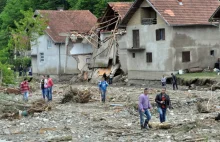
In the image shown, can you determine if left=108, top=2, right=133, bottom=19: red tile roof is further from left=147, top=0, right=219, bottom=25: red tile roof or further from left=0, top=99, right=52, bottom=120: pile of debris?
left=0, top=99, right=52, bottom=120: pile of debris

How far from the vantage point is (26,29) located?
61.1m

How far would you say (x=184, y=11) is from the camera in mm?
49938

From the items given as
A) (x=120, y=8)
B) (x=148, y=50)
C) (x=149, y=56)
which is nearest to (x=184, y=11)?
(x=148, y=50)

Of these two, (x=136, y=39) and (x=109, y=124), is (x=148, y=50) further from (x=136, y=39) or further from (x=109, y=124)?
(x=109, y=124)

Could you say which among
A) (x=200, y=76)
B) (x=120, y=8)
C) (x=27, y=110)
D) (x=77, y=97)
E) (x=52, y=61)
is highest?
(x=120, y=8)

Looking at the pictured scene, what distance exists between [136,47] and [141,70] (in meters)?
2.01

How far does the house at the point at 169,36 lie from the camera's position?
48.8 metres

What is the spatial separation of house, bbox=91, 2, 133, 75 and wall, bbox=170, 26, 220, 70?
7.93 metres

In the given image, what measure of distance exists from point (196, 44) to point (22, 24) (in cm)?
2317

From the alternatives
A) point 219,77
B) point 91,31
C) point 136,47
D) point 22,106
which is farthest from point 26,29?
point 22,106

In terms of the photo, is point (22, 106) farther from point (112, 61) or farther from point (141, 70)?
point (112, 61)

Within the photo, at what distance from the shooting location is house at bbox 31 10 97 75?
62.1 meters

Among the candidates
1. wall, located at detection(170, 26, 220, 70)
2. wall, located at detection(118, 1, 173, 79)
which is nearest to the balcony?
wall, located at detection(118, 1, 173, 79)

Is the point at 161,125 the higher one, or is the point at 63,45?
the point at 63,45
